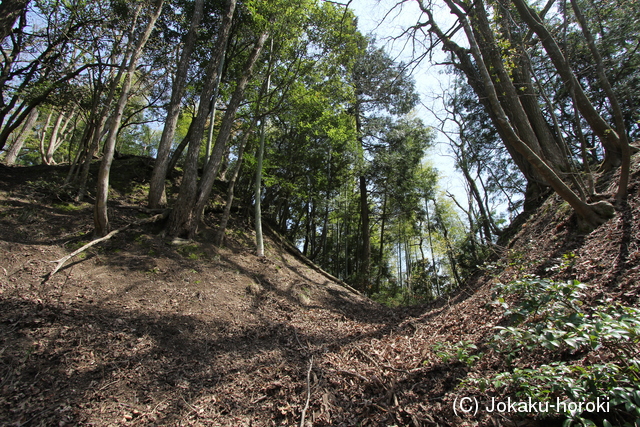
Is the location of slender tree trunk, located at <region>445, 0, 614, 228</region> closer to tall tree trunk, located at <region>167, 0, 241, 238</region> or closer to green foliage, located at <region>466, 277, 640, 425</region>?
green foliage, located at <region>466, 277, 640, 425</region>

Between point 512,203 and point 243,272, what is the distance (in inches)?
481

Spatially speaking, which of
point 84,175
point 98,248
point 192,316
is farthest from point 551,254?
point 84,175

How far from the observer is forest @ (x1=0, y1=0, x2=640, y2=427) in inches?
131

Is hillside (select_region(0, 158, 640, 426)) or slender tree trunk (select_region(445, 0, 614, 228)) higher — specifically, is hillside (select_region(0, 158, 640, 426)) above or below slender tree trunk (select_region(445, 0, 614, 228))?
below

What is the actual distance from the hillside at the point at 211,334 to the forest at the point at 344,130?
0.08 meters

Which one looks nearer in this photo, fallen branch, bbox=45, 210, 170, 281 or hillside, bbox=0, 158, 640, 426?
hillside, bbox=0, 158, 640, 426

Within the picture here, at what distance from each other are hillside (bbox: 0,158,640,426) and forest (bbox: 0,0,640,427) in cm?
8

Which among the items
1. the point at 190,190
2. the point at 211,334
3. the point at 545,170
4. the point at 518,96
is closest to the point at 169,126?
the point at 190,190

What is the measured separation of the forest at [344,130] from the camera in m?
3.32

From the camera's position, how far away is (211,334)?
4105 mm

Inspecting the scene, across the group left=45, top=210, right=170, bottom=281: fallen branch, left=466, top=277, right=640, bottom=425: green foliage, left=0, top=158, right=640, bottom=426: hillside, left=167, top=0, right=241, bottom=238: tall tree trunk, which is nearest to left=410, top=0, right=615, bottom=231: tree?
left=0, top=158, right=640, bottom=426: hillside

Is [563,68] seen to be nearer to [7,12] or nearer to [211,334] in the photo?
[211,334]

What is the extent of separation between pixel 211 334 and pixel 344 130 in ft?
28.2

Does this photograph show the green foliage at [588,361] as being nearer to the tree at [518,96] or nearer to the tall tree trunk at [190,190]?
the tree at [518,96]
